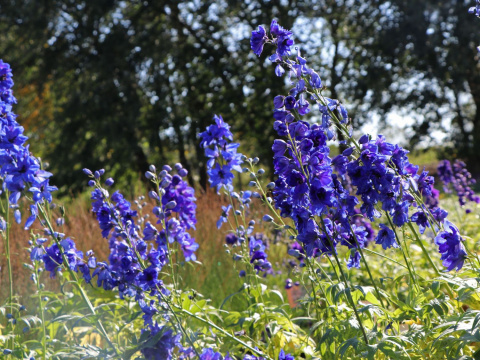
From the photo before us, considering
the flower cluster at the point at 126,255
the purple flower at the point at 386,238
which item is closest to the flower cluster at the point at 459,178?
the purple flower at the point at 386,238

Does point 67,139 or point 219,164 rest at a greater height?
point 67,139

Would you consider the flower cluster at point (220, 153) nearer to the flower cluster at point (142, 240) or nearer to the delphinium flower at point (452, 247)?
the flower cluster at point (142, 240)

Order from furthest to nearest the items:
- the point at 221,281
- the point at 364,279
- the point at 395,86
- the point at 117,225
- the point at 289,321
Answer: the point at 395,86, the point at 221,281, the point at 364,279, the point at 289,321, the point at 117,225

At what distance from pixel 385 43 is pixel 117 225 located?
49.2 ft

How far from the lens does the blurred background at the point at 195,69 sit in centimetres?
1416

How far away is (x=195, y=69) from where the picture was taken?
50.9 feet

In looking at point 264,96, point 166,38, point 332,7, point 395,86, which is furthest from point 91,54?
point 395,86

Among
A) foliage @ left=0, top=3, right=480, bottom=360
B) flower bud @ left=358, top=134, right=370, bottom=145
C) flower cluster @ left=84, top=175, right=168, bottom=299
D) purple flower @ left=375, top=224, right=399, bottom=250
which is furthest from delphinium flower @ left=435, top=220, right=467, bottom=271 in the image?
flower cluster @ left=84, top=175, right=168, bottom=299

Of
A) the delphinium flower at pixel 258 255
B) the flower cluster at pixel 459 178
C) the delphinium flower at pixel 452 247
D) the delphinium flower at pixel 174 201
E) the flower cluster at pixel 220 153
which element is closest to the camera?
the delphinium flower at pixel 452 247

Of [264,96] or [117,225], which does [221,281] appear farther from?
[264,96]

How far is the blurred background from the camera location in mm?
14156

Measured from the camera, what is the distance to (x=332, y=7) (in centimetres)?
1545

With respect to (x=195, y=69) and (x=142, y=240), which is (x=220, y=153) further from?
(x=195, y=69)

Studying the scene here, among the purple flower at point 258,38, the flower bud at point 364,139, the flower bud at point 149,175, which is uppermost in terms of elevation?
the purple flower at point 258,38
